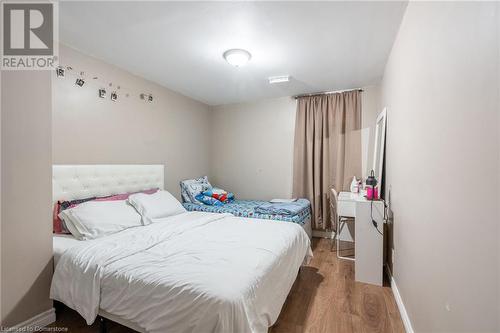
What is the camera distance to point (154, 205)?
2744 mm

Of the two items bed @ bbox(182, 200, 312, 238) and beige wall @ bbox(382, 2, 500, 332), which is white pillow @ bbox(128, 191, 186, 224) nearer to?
bed @ bbox(182, 200, 312, 238)

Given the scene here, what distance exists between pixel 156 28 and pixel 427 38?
2076 mm

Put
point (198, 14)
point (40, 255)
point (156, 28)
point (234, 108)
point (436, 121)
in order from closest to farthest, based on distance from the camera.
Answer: point (436, 121), point (40, 255), point (198, 14), point (156, 28), point (234, 108)

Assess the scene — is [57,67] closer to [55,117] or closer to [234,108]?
[55,117]

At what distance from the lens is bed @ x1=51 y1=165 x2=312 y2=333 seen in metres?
1.27

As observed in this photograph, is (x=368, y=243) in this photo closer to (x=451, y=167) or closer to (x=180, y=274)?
(x=451, y=167)

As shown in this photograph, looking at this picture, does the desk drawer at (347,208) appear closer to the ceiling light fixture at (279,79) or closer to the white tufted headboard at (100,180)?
the ceiling light fixture at (279,79)

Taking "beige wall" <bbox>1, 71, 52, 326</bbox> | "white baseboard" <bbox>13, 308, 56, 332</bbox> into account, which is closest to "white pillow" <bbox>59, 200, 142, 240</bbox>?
"beige wall" <bbox>1, 71, 52, 326</bbox>

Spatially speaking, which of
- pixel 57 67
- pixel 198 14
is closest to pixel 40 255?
pixel 57 67

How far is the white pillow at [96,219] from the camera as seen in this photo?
2.08m

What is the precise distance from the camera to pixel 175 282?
53.7 inches

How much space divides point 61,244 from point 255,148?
3.23 metres

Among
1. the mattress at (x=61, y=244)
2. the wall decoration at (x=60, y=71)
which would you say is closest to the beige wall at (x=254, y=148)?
the wall decoration at (x=60, y=71)

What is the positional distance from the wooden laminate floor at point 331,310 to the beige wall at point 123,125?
5.20 feet
